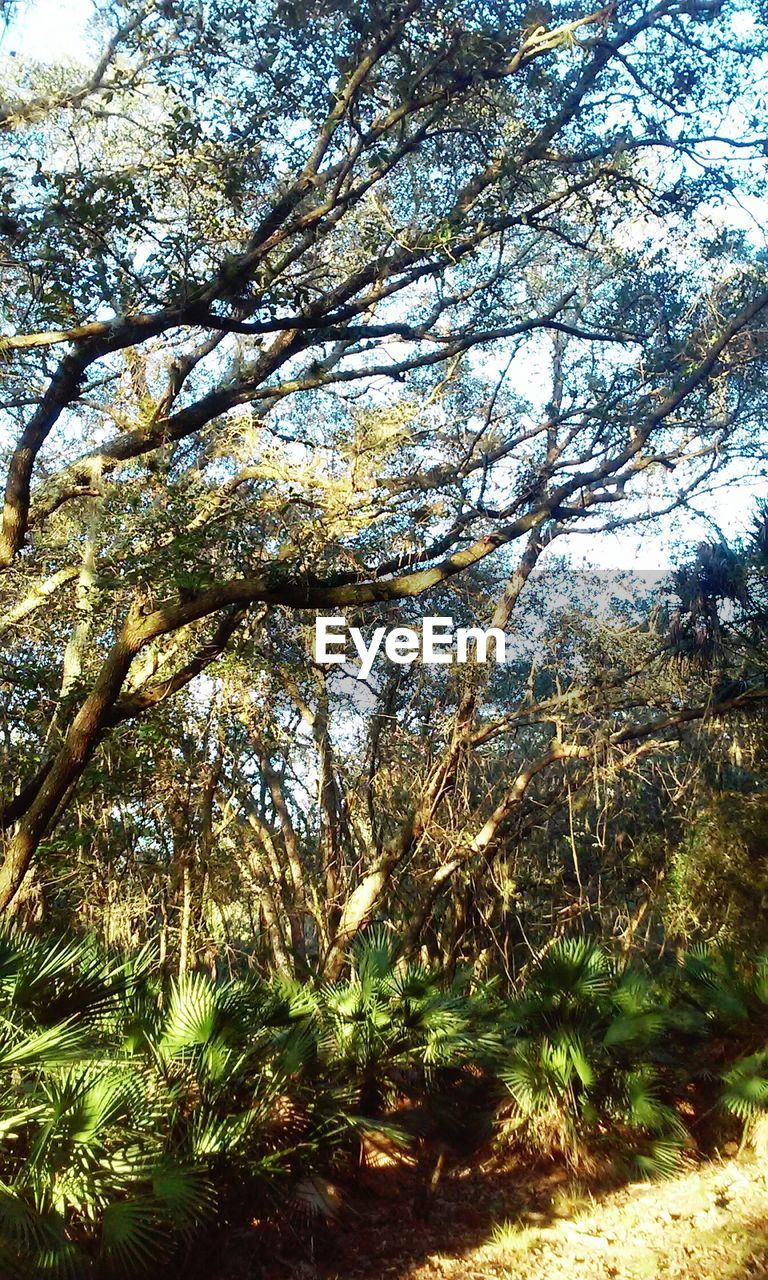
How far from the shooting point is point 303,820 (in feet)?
53.4

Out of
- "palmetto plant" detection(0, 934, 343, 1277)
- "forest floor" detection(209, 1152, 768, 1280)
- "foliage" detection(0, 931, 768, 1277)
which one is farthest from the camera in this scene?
"forest floor" detection(209, 1152, 768, 1280)

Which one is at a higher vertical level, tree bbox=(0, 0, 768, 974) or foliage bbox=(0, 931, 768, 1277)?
tree bbox=(0, 0, 768, 974)

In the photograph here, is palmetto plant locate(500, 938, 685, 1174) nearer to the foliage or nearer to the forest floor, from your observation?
the foliage

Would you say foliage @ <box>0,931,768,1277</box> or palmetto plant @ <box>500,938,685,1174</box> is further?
palmetto plant @ <box>500,938,685,1174</box>

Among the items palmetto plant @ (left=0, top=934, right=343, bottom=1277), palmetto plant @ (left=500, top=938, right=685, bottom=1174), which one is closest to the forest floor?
palmetto plant @ (left=500, top=938, right=685, bottom=1174)

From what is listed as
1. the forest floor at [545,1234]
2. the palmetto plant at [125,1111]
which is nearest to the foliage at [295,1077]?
the palmetto plant at [125,1111]

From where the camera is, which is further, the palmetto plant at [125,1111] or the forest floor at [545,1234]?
the forest floor at [545,1234]

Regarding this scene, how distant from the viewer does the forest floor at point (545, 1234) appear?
6.06 meters

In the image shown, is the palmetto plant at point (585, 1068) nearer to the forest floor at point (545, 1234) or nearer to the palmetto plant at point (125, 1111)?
the forest floor at point (545, 1234)

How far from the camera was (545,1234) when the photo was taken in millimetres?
6668

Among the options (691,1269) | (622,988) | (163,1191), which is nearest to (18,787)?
(622,988)

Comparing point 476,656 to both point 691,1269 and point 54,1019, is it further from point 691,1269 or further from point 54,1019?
point 54,1019

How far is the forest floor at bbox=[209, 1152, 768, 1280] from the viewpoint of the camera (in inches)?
239

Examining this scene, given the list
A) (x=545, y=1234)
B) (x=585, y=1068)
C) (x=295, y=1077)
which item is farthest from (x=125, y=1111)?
(x=585, y=1068)
